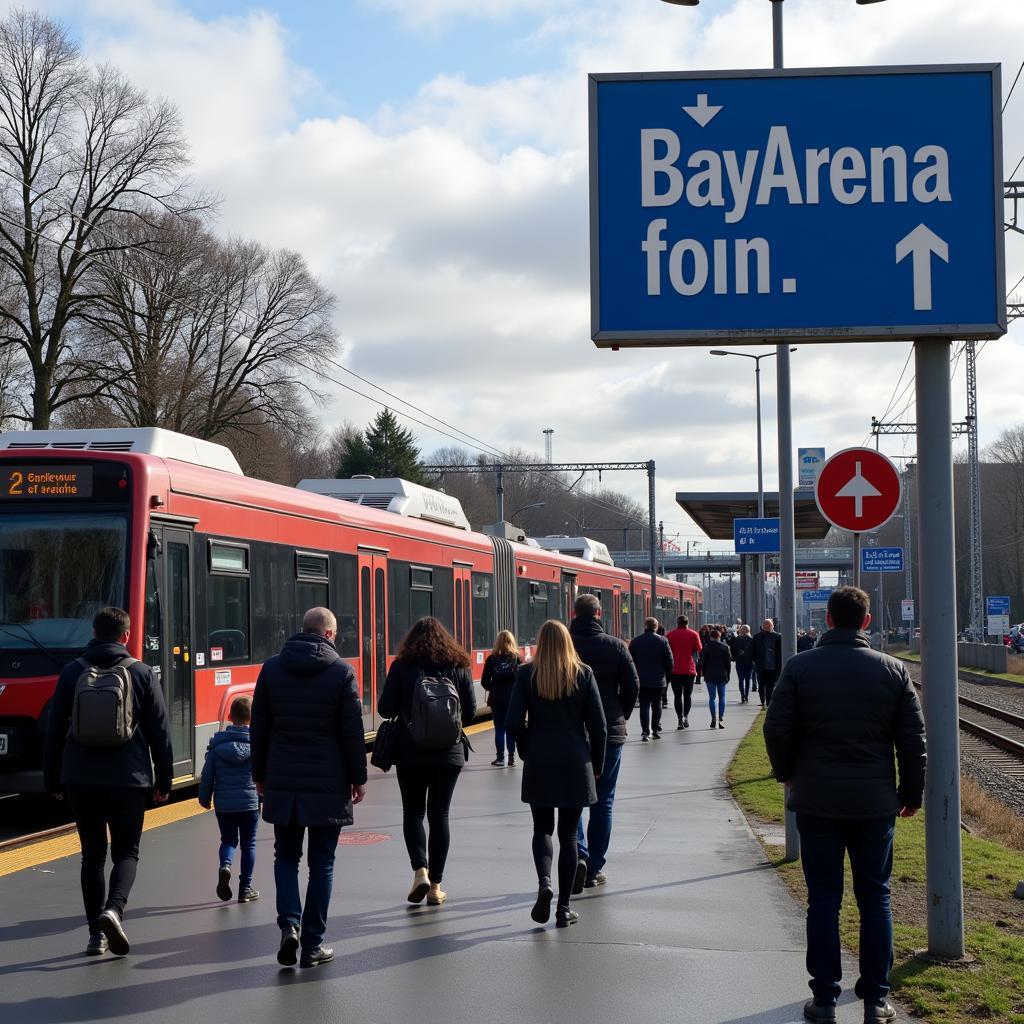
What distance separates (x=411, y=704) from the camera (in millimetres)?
8750

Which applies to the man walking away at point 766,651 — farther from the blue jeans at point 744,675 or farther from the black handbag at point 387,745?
the black handbag at point 387,745

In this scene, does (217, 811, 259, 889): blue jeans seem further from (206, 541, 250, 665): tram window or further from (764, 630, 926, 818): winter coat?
(206, 541, 250, 665): tram window

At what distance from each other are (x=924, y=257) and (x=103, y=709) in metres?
4.82

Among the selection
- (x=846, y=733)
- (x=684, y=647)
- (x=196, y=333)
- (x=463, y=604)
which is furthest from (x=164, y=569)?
(x=196, y=333)

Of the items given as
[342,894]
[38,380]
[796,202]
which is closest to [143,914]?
[342,894]

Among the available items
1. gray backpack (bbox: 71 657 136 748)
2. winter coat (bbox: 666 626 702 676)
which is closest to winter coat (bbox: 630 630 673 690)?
winter coat (bbox: 666 626 702 676)

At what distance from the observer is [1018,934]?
8125 mm

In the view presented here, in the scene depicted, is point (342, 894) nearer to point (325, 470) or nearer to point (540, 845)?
point (540, 845)

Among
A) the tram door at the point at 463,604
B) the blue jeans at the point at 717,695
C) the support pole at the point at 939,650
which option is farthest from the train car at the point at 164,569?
the blue jeans at the point at 717,695

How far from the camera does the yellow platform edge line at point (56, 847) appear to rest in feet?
34.0

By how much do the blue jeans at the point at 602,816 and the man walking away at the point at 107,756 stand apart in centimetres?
295

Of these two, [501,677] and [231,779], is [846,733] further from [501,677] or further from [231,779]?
[501,677]

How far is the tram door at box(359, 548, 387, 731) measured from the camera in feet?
61.1

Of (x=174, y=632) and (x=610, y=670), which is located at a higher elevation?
(x=174, y=632)
